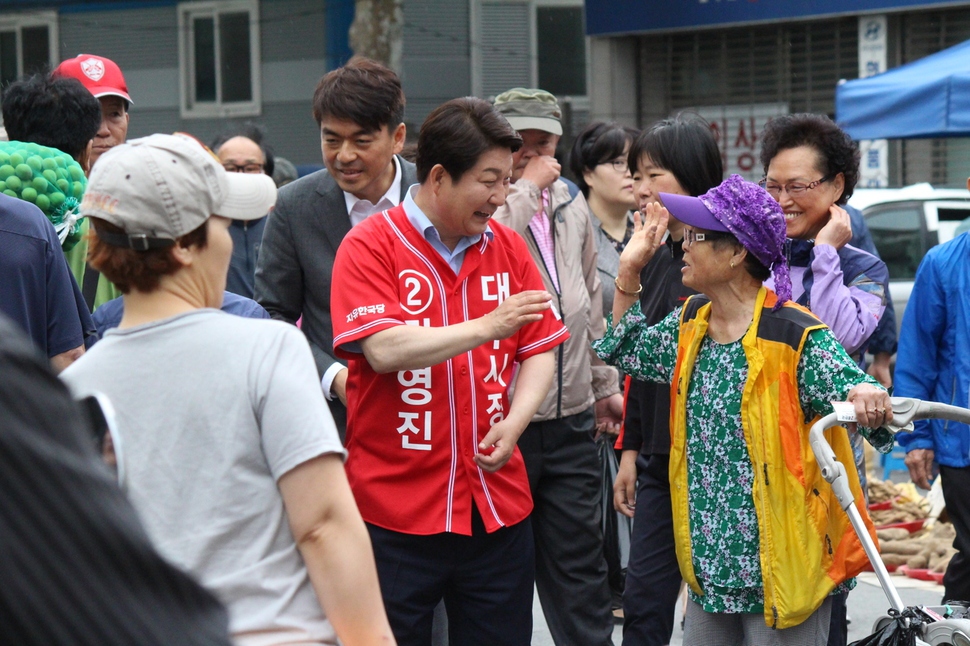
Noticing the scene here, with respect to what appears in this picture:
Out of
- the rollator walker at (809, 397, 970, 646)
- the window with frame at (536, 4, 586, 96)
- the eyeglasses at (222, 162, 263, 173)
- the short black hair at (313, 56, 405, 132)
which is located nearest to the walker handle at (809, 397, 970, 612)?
the rollator walker at (809, 397, 970, 646)

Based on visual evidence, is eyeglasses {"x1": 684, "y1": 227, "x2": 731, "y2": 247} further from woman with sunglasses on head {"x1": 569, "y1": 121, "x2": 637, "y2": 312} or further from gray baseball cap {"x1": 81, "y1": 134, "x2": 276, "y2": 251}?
woman with sunglasses on head {"x1": 569, "y1": 121, "x2": 637, "y2": 312}

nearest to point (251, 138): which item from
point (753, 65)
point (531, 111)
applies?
point (531, 111)

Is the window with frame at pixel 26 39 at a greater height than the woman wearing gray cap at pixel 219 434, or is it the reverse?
the window with frame at pixel 26 39

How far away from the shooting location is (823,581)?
130 inches

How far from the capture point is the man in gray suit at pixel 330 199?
3.89m

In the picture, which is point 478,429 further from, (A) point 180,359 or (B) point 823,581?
(A) point 180,359

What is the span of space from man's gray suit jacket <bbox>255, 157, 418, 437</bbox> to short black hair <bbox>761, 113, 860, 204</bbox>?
1.44 metres

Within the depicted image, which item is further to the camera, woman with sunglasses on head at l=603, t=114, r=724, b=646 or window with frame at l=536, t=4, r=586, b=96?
window with frame at l=536, t=4, r=586, b=96

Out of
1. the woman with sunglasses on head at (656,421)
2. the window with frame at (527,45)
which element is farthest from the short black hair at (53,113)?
the window with frame at (527,45)

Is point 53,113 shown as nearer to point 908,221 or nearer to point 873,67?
point 908,221

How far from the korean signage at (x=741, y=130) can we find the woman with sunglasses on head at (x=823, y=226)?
11795 millimetres

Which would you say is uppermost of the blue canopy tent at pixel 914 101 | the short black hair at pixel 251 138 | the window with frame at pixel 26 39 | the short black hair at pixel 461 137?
the window with frame at pixel 26 39

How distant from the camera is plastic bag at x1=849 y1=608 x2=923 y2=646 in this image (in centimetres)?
288

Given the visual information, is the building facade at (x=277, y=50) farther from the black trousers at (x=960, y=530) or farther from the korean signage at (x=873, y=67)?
the black trousers at (x=960, y=530)
